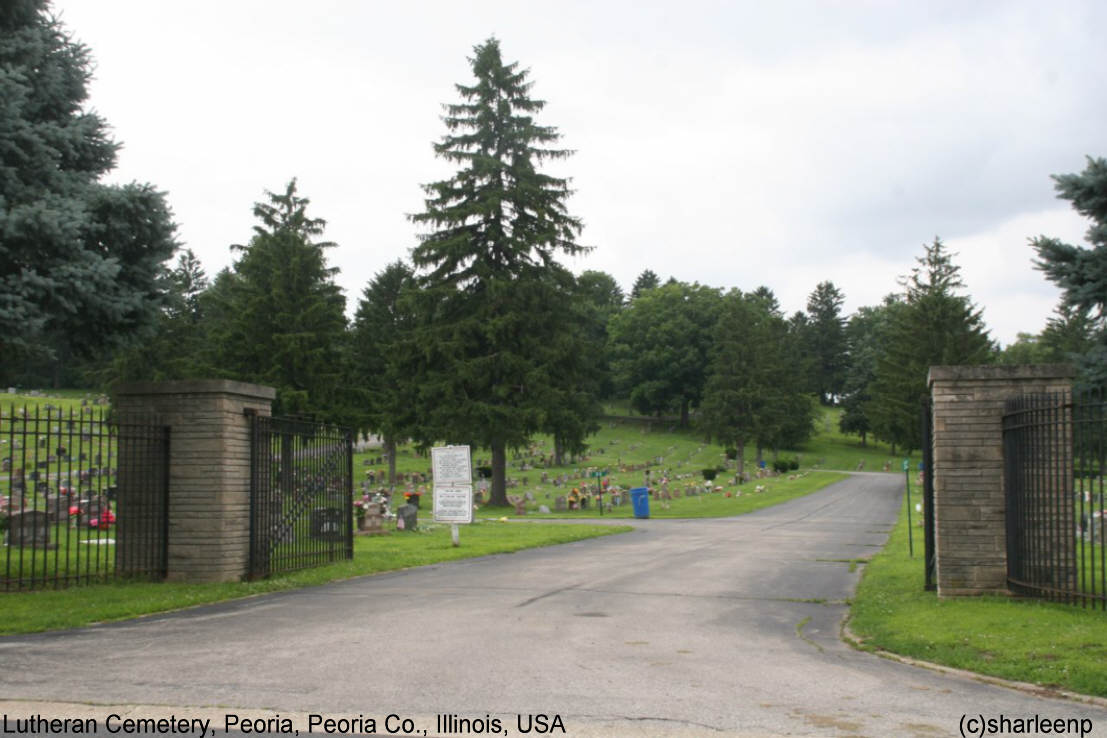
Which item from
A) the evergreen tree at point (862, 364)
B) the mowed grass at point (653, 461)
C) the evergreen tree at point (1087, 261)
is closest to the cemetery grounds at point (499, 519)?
the mowed grass at point (653, 461)

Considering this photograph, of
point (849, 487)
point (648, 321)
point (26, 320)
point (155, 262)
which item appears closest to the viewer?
point (26, 320)

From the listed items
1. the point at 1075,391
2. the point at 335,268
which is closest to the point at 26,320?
the point at 1075,391

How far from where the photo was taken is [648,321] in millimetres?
109312

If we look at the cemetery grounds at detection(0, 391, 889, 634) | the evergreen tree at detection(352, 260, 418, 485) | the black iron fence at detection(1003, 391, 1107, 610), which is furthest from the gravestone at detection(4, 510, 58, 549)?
the evergreen tree at detection(352, 260, 418, 485)

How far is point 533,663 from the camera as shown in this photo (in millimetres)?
7465

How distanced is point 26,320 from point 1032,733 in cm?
1080

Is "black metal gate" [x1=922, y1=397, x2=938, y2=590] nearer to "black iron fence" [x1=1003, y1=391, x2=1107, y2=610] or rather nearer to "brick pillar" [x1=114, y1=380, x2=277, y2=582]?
"black iron fence" [x1=1003, y1=391, x2=1107, y2=610]

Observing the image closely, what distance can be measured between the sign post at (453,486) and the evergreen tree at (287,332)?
2238 centimetres

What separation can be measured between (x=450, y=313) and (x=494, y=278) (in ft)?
10.9

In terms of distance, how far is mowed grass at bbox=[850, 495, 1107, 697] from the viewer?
23.1 feet

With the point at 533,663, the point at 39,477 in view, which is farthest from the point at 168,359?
the point at 533,663

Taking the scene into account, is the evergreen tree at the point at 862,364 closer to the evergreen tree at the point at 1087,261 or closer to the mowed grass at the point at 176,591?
the mowed grass at the point at 176,591

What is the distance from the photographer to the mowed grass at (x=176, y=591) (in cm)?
953

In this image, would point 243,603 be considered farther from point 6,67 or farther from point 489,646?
point 6,67
